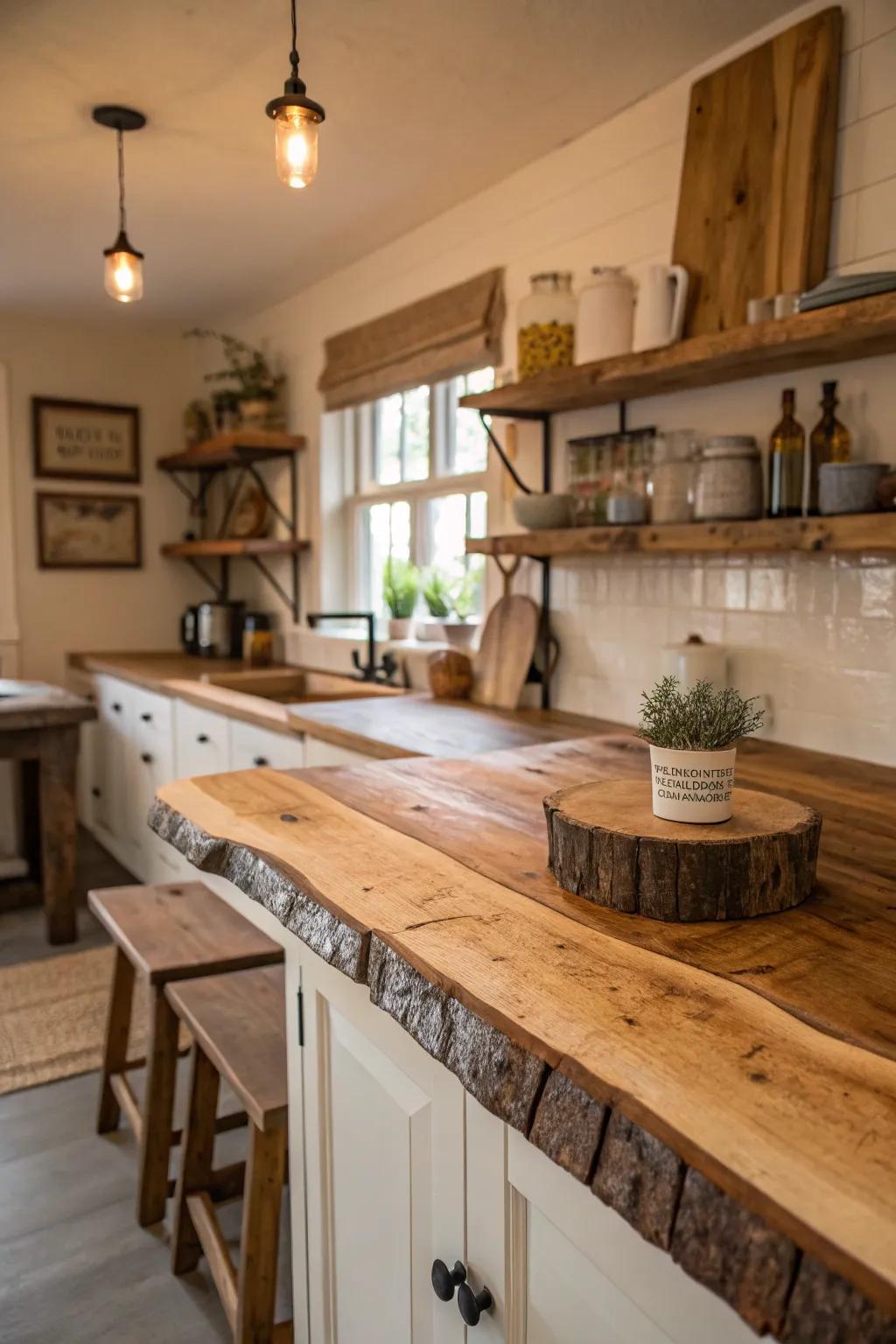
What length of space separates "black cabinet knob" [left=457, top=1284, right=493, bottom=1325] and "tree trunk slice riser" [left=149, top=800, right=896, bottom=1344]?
11.3 inches

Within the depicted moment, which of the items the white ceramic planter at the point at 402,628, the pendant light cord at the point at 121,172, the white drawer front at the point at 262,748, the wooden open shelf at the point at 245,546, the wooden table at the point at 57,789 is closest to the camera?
the pendant light cord at the point at 121,172

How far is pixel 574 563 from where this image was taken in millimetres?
2736

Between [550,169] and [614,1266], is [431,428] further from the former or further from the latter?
[614,1266]

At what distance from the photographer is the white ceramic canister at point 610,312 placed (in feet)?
7.47

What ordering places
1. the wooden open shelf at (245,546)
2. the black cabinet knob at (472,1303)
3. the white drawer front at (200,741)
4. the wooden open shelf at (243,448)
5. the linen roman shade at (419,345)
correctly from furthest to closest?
the wooden open shelf at (245,546) < the wooden open shelf at (243,448) < the white drawer front at (200,741) < the linen roman shade at (419,345) < the black cabinet knob at (472,1303)

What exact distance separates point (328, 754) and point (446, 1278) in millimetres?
1616

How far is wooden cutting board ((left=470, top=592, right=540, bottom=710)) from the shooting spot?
2818mm

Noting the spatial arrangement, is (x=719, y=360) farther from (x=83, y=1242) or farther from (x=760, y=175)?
(x=83, y=1242)

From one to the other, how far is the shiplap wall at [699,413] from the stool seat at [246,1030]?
1.23 metres

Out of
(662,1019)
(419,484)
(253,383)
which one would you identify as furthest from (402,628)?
(662,1019)

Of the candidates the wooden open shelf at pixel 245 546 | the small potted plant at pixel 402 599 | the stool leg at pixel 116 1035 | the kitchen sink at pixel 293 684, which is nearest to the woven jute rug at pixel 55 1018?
the stool leg at pixel 116 1035

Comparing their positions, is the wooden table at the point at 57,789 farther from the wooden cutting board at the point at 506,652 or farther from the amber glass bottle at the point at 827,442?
the amber glass bottle at the point at 827,442

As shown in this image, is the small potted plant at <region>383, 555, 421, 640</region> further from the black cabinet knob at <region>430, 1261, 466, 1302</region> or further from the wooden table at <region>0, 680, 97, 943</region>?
the black cabinet knob at <region>430, 1261, 466, 1302</region>

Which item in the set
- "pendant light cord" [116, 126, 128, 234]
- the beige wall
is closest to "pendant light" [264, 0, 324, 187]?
"pendant light cord" [116, 126, 128, 234]
